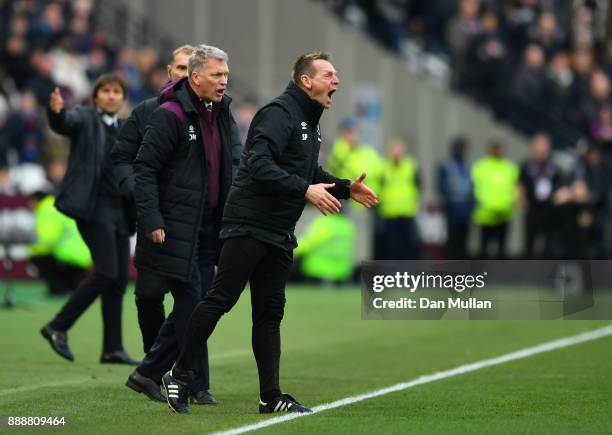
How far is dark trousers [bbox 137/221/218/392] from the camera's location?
1009 cm

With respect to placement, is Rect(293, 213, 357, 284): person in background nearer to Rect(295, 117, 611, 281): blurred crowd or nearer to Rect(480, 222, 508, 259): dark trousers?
Rect(295, 117, 611, 281): blurred crowd

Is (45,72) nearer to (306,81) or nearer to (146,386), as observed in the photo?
(146,386)

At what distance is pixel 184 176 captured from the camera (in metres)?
9.88

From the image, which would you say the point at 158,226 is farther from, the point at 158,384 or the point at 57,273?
the point at 57,273

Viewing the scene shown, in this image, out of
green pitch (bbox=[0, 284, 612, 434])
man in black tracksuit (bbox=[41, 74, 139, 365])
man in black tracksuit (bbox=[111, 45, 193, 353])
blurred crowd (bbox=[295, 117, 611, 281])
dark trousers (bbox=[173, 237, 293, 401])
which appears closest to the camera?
green pitch (bbox=[0, 284, 612, 434])

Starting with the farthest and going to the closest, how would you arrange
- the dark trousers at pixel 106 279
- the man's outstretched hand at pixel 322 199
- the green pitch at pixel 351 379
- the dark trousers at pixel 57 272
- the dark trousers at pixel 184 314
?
the dark trousers at pixel 57 272 → the dark trousers at pixel 106 279 → the dark trousers at pixel 184 314 → the green pitch at pixel 351 379 → the man's outstretched hand at pixel 322 199

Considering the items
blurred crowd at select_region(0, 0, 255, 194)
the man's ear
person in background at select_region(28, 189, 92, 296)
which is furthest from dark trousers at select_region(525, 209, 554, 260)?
the man's ear

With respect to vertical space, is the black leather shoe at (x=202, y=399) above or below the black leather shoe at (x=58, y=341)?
below

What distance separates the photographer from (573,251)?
2273 centimetres

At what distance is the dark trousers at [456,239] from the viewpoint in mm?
23609

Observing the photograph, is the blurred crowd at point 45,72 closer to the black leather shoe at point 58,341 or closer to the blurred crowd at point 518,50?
the blurred crowd at point 518,50

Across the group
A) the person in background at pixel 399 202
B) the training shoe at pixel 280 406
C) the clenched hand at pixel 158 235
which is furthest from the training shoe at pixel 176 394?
the person in background at pixel 399 202

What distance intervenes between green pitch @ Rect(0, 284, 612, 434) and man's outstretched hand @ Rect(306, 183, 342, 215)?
1.19m

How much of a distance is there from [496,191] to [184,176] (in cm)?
1389
